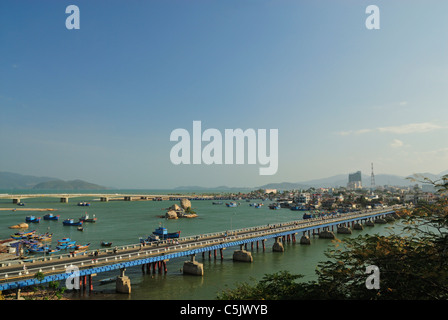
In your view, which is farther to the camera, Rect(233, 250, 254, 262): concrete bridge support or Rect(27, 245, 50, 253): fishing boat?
Rect(27, 245, 50, 253): fishing boat

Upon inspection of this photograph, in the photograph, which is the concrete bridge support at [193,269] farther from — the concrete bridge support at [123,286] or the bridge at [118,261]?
the concrete bridge support at [123,286]

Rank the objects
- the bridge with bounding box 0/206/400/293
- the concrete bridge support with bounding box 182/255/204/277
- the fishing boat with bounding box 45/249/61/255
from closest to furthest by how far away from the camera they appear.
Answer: the bridge with bounding box 0/206/400/293
the concrete bridge support with bounding box 182/255/204/277
the fishing boat with bounding box 45/249/61/255

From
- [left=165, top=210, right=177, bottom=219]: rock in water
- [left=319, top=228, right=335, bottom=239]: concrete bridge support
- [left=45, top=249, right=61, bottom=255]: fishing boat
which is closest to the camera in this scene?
[left=45, top=249, right=61, bottom=255]: fishing boat

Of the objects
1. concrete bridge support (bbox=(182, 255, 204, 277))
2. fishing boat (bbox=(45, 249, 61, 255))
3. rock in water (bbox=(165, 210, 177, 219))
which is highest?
concrete bridge support (bbox=(182, 255, 204, 277))

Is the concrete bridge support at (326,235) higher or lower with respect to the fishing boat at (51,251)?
lower

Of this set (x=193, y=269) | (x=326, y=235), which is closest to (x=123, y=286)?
(x=193, y=269)

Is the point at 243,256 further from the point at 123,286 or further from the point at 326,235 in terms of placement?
the point at 326,235

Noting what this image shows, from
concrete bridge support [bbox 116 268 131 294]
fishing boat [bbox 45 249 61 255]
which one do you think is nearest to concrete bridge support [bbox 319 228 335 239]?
concrete bridge support [bbox 116 268 131 294]

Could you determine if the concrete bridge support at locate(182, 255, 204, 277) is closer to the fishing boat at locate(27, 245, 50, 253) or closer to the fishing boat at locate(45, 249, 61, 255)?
the fishing boat at locate(45, 249, 61, 255)

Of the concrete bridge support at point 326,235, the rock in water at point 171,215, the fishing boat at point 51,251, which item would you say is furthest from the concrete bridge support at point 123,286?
the rock in water at point 171,215
